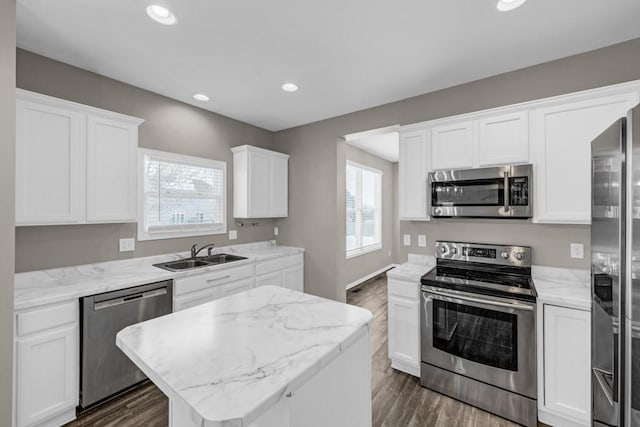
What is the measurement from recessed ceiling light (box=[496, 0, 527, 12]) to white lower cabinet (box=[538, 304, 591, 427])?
2004 millimetres

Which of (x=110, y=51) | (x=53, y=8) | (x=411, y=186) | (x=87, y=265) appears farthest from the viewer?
(x=411, y=186)

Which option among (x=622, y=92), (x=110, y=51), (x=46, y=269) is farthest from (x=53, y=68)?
(x=622, y=92)

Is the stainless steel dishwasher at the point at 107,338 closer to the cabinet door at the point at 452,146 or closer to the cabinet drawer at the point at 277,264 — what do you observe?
the cabinet drawer at the point at 277,264

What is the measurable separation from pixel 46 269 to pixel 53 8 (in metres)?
1.92

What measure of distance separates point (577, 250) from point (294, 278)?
3051 millimetres

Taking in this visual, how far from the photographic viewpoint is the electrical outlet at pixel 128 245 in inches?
109

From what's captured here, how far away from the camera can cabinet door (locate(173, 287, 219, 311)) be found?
103 inches

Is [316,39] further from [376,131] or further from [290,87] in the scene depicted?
[376,131]

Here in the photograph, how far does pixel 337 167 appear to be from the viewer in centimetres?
382

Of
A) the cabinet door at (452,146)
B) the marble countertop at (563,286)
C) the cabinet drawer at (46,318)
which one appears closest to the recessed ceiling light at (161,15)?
the cabinet drawer at (46,318)

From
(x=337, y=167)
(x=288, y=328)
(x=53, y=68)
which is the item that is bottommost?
(x=288, y=328)

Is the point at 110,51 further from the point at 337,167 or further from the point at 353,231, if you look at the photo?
the point at 353,231

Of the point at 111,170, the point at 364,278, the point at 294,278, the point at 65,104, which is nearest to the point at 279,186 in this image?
the point at 294,278

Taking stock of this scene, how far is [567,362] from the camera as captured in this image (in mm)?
1898
